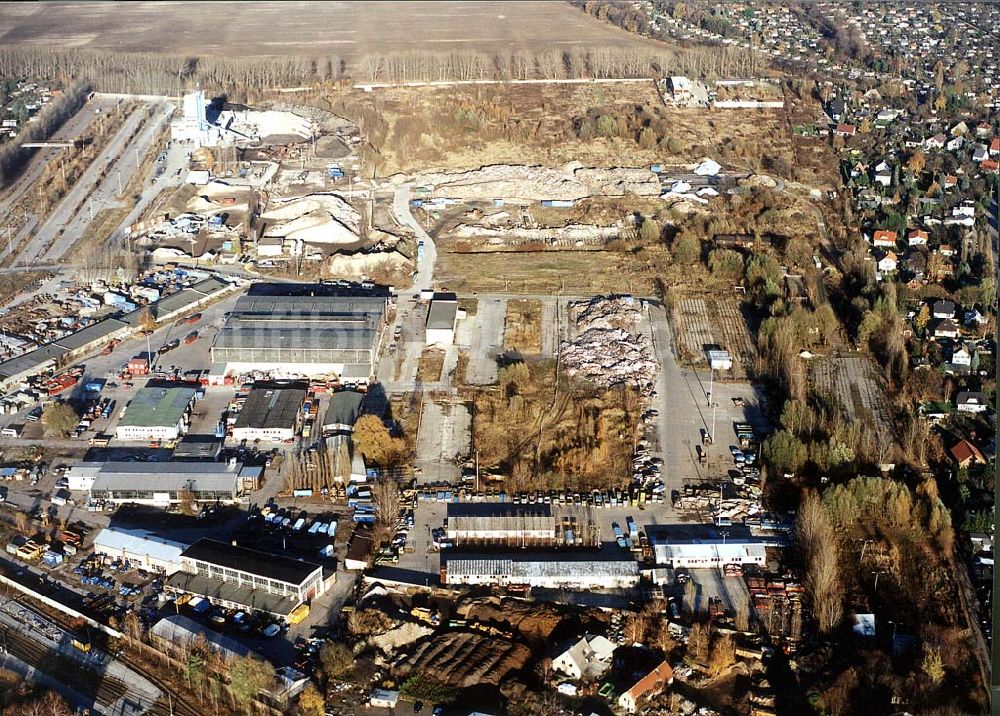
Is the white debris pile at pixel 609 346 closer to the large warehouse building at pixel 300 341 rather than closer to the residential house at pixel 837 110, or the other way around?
the large warehouse building at pixel 300 341

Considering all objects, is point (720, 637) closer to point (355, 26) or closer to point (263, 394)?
point (263, 394)

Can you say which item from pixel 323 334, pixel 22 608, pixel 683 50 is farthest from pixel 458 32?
pixel 22 608

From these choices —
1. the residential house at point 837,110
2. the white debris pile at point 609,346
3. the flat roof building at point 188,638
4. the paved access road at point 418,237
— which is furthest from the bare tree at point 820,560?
the residential house at point 837,110

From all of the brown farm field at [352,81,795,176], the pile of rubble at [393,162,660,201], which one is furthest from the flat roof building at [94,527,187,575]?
the brown farm field at [352,81,795,176]

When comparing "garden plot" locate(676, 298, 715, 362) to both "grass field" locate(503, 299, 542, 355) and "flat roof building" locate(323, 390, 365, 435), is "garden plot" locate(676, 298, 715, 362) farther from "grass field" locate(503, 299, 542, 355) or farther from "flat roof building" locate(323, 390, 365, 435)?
"flat roof building" locate(323, 390, 365, 435)

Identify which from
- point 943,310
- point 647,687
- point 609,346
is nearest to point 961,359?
point 943,310

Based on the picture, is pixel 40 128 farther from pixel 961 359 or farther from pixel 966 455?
pixel 966 455

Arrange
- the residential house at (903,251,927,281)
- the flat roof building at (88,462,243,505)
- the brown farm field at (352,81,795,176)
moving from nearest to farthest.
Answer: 1. the flat roof building at (88,462,243,505)
2. the residential house at (903,251,927,281)
3. the brown farm field at (352,81,795,176)

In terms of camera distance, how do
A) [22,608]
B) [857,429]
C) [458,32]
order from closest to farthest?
Answer: 1. [22,608]
2. [857,429]
3. [458,32]
